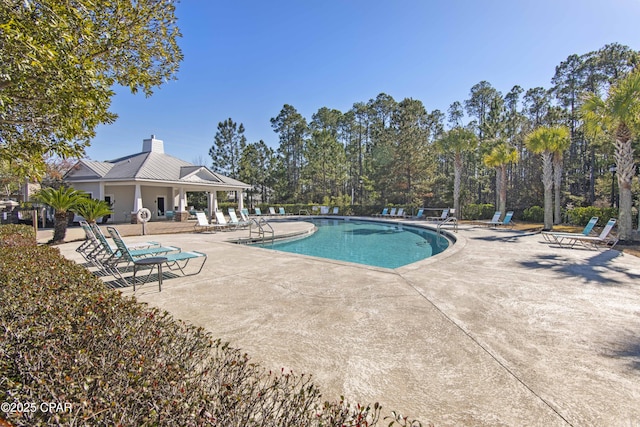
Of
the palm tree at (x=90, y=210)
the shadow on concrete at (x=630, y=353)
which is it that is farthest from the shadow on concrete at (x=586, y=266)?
the palm tree at (x=90, y=210)

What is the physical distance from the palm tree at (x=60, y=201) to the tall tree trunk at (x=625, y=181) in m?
18.7

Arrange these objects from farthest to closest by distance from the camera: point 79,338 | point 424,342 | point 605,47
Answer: point 605,47 → point 424,342 → point 79,338

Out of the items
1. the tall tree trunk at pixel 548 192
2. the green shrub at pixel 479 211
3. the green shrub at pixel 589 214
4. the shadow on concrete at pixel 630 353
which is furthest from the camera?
the green shrub at pixel 479 211

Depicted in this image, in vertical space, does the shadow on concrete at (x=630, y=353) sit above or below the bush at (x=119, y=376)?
below

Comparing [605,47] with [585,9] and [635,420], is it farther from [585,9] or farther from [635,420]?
[635,420]

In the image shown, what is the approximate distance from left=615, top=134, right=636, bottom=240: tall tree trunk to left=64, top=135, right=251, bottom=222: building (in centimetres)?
2216

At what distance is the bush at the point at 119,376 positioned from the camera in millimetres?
1353

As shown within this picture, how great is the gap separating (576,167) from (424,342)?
3232cm

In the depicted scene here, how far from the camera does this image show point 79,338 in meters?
1.93

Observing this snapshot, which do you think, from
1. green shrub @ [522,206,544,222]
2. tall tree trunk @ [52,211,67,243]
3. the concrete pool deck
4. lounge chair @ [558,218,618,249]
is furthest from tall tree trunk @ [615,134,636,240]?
tall tree trunk @ [52,211,67,243]

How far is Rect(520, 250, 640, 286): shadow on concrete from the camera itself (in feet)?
19.6

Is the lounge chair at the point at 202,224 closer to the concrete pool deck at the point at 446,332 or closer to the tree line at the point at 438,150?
the concrete pool deck at the point at 446,332

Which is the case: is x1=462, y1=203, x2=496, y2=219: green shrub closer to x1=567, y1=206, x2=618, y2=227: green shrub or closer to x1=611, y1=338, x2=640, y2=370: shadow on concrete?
x1=567, y1=206, x2=618, y2=227: green shrub

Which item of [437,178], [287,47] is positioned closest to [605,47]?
[437,178]
